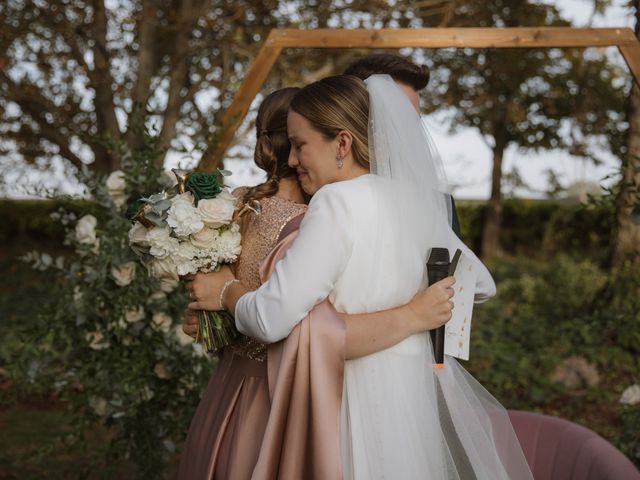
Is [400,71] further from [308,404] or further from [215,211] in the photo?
[308,404]

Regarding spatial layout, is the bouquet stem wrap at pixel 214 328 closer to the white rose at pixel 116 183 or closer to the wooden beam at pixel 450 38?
the white rose at pixel 116 183

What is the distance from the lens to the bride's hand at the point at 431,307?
2230 mm

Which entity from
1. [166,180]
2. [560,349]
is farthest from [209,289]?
[560,349]

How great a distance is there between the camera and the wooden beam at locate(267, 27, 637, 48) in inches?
153

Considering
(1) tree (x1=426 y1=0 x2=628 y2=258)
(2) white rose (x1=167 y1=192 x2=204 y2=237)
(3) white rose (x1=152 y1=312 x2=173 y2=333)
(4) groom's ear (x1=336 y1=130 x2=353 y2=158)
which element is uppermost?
(1) tree (x1=426 y1=0 x2=628 y2=258)

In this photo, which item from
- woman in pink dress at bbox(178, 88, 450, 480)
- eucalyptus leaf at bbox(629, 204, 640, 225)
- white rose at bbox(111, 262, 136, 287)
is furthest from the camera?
white rose at bbox(111, 262, 136, 287)

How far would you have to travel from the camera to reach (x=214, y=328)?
2.49 m

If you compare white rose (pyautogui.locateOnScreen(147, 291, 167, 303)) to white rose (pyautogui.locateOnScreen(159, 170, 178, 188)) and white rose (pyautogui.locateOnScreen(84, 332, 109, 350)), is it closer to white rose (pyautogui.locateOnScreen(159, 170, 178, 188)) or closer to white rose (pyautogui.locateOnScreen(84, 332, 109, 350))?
white rose (pyautogui.locateOnScreen(84, 332, 109, 350))

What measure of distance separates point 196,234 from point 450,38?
7.29ft

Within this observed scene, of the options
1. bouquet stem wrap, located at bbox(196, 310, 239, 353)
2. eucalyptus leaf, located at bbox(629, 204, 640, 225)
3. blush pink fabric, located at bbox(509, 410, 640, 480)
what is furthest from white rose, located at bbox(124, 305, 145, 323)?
eucalyptus leaf, located at bbox(629, 204, 640, 225)

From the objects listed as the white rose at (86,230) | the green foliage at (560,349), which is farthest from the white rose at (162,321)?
the green foliage at (560,349)

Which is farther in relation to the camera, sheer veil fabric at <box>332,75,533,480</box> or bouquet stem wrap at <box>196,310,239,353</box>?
→ bouquet stem wrap at <box>196,310,239,353</box>

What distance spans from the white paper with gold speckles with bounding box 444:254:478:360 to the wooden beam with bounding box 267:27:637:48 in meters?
1.84

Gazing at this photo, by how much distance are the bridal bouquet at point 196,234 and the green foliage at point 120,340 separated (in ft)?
5.19
